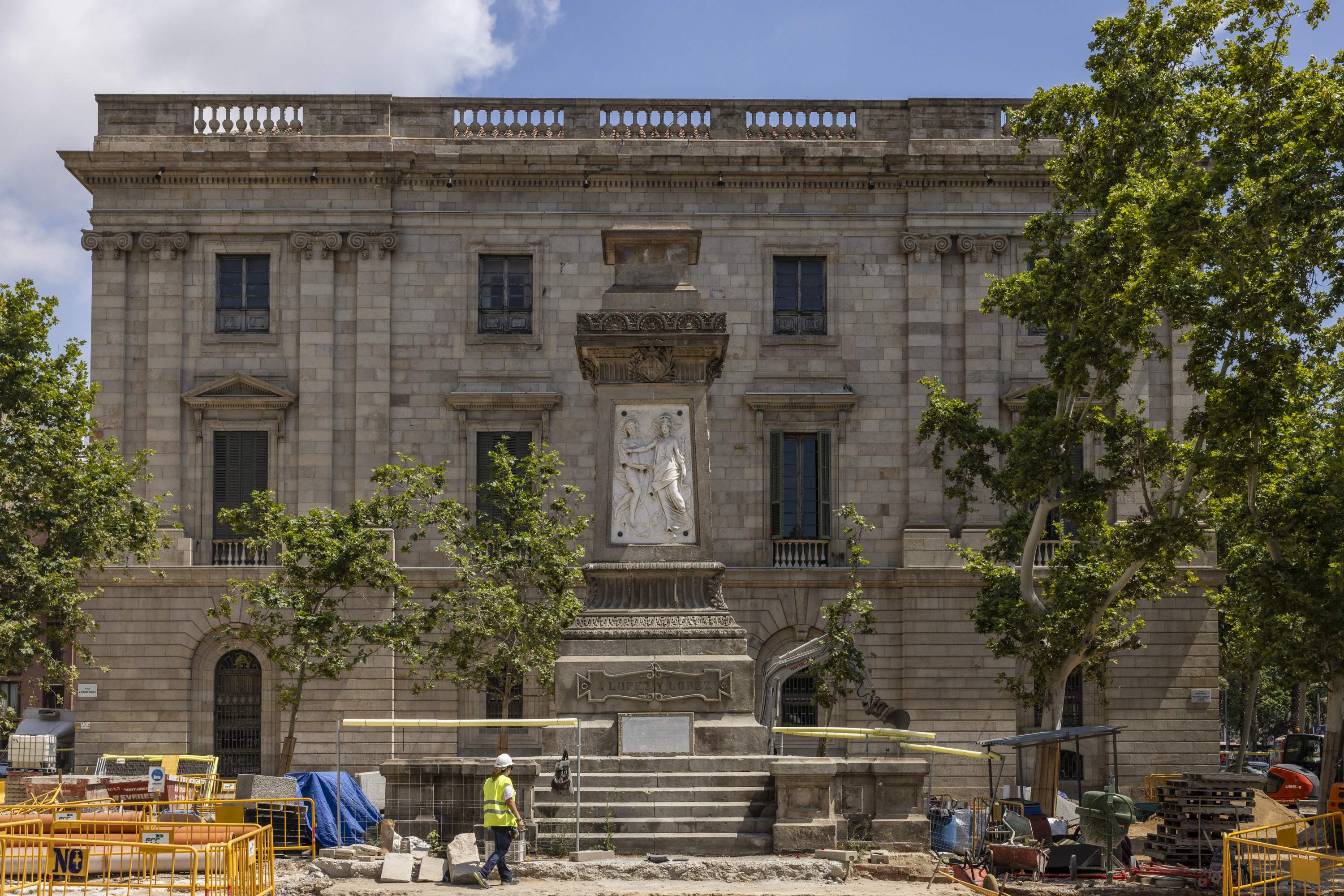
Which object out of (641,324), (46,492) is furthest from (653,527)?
(46,492)

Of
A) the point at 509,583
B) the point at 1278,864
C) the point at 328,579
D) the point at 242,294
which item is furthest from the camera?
the point at 242,294

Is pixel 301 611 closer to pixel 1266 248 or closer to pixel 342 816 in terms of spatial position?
pixel 342 816

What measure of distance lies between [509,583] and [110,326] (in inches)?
479

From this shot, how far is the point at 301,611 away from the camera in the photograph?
1252 inches

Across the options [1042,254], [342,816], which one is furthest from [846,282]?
[342,816]

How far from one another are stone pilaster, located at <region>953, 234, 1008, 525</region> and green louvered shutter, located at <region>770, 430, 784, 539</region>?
441cm

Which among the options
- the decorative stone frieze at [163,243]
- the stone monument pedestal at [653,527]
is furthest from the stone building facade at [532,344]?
the stone monument pedestal at [653,527]

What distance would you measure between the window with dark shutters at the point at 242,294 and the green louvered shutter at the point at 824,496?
44.2 ft

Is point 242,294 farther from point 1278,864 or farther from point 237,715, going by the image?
point 1278,864

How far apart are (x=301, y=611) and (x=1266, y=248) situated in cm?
1882

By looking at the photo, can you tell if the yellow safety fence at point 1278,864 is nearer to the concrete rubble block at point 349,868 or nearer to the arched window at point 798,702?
the concrete rubble block at point 349,868

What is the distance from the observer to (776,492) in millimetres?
38656

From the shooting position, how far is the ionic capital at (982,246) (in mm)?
39062

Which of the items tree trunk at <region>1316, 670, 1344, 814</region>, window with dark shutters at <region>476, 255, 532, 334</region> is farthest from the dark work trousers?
window with dark shutters at <region>476, 255, 532, 334</region>
